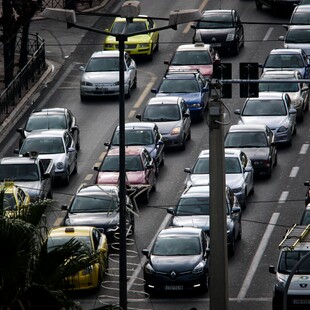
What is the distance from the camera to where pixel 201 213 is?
49.2 metres

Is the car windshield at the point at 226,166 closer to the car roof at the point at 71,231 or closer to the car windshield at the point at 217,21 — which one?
the car roof at the point at 71,231

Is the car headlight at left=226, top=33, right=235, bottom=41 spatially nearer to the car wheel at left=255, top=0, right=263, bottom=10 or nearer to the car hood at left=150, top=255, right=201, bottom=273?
the car wheel at left=255, top=0, right=263, bottom=10

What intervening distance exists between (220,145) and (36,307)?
12.3 meters

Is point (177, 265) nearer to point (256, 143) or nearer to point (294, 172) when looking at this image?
point (256, 143)

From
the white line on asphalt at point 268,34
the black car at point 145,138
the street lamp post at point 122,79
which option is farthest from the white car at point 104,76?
the street lamp post at point 122,79

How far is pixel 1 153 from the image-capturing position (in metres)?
59.0

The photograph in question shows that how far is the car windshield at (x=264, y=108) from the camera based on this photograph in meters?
59.7

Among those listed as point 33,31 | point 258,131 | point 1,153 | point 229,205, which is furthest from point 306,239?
point 33,31

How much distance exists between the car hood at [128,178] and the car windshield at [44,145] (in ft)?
8.19

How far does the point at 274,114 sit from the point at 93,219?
12684mm

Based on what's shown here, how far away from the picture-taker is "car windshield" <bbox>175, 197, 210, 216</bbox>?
49188 millimetres

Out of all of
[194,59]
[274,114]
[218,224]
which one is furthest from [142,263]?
[194,59]

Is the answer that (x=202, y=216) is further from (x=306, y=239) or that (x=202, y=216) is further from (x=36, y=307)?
(x=36, y=307)

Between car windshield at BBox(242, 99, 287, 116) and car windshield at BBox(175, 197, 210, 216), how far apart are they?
1086 centimetres
